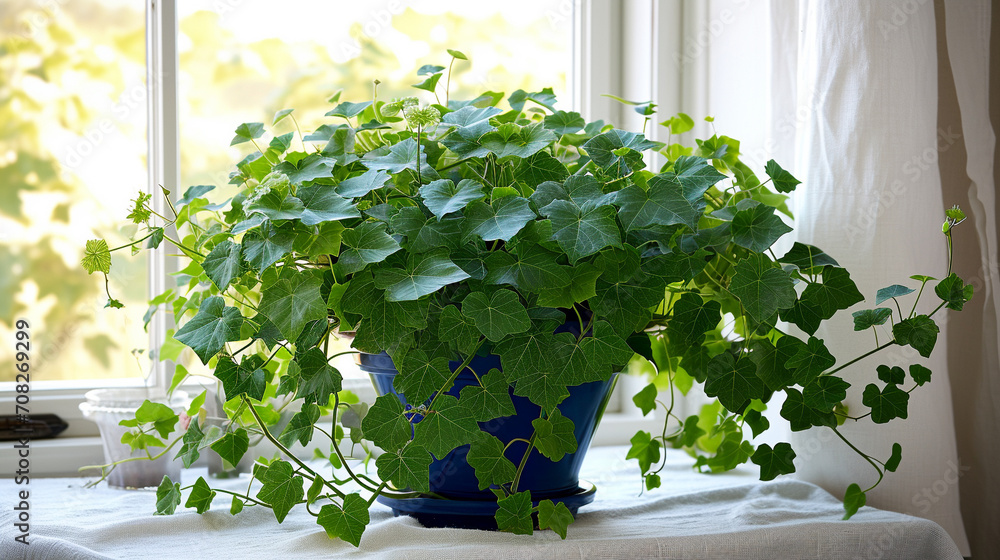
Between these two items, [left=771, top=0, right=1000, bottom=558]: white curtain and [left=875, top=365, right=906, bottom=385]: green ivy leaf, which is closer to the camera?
[left=875, top=365, right=906, bottom=385]: green ivy leaf

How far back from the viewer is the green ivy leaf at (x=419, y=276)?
0.59m

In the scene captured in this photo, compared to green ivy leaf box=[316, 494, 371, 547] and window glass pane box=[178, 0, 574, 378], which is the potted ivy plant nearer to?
green ivy leaf box=[316, 494, 371, 547]

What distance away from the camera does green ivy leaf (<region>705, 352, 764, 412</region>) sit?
75cm

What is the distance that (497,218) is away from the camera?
64cm

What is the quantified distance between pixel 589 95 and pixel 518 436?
84cm

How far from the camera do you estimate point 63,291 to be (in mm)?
1164

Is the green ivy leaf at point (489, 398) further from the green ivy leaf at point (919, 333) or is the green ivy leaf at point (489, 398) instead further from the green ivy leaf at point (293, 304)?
the green ivy leaf at point (919, 333)

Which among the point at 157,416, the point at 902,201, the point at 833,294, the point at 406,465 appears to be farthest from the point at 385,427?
the point at 902,201

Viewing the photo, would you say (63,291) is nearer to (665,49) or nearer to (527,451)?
(527,451)

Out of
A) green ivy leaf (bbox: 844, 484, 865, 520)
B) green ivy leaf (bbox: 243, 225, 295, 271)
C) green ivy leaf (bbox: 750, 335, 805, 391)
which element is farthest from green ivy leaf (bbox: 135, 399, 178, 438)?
green ivy leaf (bbox: 844, 484, 865, 520)

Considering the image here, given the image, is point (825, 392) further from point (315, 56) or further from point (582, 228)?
point (315, 56)

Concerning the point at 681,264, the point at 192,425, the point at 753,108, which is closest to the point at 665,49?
the point at 753,108

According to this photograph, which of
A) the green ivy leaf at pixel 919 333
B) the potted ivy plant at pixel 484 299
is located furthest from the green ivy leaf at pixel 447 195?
the green ivy leaf at pixel 919 333

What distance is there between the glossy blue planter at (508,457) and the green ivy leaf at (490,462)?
57 millimetres
